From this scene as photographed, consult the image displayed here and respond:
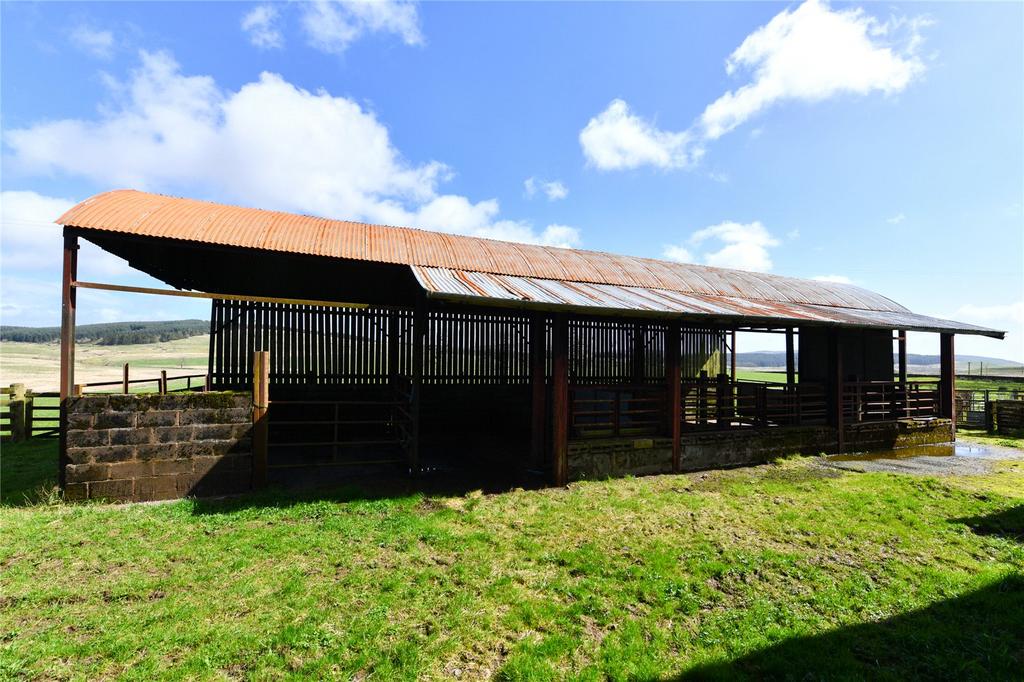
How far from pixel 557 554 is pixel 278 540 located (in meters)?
3.19

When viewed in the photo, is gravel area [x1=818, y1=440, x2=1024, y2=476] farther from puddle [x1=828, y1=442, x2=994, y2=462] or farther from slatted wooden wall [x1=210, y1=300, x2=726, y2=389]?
slatted wooden wall [x1=210, y1=300, x2=726, y2=389]

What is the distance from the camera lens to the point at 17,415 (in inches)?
421

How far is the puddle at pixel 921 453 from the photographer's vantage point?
33.7 feet

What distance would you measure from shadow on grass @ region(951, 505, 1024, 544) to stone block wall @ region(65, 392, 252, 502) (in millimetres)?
10119

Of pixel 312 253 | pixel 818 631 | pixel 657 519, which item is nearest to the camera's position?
pixel 818 631

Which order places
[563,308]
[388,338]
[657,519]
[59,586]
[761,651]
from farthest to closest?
[388,338]
[563,308]
[657,519]
[59,586]
[761,651]

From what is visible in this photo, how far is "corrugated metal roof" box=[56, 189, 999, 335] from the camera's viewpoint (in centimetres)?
731

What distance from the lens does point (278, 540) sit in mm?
5113

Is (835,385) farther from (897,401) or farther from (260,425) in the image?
(260,425)

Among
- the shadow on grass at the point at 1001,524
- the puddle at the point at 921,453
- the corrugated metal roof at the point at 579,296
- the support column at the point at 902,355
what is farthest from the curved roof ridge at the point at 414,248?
the shadow on grass at the point at 1001,524

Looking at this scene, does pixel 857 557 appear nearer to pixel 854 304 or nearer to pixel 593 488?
pixel 593 488

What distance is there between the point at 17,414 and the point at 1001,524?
Result: 19.0 meters

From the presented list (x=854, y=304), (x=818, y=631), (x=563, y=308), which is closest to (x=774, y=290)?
(x=854, y=304)

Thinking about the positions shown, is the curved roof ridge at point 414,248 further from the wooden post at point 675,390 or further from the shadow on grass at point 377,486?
the shadow on grass at point 377,486
